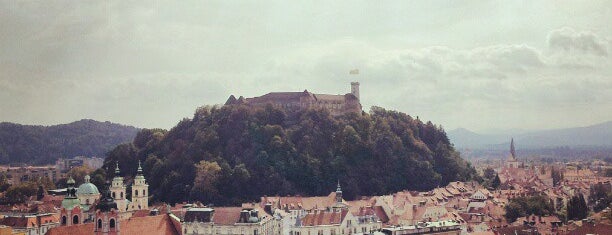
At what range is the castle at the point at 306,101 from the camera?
74812 millimetres

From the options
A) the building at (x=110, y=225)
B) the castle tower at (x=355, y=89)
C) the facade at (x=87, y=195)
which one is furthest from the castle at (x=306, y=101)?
the building at (x=110, y=225)

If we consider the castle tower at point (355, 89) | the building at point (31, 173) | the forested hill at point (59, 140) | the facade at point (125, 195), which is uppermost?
the castle tower at point (355, 89)

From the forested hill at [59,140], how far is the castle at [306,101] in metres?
38.1

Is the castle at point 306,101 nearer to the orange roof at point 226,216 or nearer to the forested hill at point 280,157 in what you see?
the forested hill at point 280,157

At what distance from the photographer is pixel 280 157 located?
64625 millimetres

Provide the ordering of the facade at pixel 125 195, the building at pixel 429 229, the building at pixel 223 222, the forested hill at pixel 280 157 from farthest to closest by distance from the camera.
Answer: the forested hill at pixel 280 157 → the facade at pixel 125 195 → the building at pixel 429 229 → the building at pixel 223 222

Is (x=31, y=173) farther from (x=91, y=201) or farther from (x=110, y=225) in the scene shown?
(x=110, y=225)

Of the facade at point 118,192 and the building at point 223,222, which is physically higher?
the facade at point 118,192

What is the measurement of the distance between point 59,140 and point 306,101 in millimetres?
60740

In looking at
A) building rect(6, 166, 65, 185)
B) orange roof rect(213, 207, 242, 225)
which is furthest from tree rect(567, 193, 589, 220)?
building rect(6, 166, 65, 185)

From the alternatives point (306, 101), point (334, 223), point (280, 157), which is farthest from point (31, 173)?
point (334, 223)

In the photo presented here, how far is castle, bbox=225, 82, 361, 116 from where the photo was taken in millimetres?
74812

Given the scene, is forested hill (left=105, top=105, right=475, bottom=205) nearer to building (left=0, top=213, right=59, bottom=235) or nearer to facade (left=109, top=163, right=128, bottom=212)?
facade (left=109, top=163, right=128, bottom=212)

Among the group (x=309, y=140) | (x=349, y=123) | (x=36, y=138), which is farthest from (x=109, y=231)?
(x=36, y=138)
